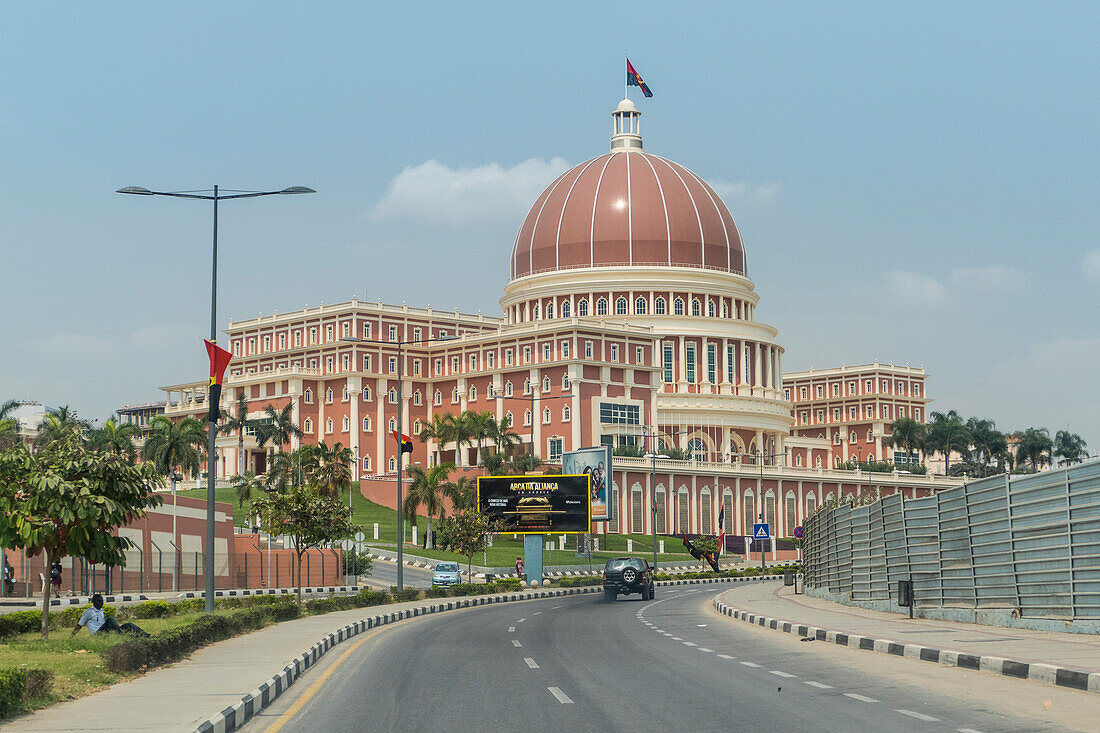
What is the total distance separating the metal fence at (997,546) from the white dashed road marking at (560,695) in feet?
33.8

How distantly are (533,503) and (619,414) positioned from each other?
55869mm

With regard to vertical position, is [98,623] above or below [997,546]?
below

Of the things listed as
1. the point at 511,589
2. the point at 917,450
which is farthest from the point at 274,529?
the point at 917,450

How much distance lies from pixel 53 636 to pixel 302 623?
8.59m

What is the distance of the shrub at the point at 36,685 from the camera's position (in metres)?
15.6

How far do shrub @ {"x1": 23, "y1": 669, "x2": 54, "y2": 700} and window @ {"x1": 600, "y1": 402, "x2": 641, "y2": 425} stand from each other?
102 metres

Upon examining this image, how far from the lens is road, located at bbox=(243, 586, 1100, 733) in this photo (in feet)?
47.3

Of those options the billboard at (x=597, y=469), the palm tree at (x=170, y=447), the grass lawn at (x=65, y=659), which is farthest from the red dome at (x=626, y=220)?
the grass lawn at (x=65, y=659)

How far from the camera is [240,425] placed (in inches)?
4705

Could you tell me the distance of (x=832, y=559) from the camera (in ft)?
150

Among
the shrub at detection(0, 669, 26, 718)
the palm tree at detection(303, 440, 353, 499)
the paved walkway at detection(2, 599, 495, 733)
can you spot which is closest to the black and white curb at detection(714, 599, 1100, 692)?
the paved walkway at detection(2, 599, 495, 733)

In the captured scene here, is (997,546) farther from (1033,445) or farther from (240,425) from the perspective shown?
(1033,445)

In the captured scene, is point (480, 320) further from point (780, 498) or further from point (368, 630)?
point (368, 630)

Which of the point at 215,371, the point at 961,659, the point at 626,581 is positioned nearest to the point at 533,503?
Result: the point at 626,581
